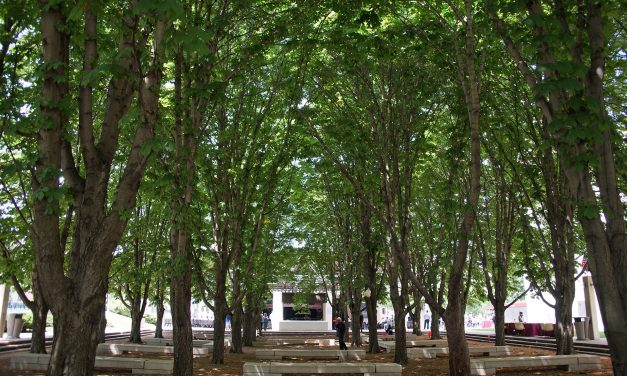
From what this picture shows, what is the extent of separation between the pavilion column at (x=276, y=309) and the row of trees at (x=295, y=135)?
25.6m

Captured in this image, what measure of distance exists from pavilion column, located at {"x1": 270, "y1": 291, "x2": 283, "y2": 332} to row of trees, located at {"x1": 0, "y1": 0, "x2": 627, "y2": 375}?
2564cm

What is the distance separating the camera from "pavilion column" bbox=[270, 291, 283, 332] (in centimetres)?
4948

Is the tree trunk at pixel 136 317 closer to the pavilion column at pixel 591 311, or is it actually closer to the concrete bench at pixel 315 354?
the concrete bench at pixel 315 354

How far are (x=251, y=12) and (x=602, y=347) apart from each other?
18245 millimetres

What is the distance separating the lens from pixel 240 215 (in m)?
13.9

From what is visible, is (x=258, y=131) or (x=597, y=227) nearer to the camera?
(x=597, y=227)

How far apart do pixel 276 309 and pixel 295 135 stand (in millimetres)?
39285

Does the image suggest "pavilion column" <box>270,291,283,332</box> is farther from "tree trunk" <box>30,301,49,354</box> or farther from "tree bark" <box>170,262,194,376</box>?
"tree bark" <box>170,262,194,376</box>

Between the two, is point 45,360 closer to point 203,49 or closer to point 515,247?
point 203,49

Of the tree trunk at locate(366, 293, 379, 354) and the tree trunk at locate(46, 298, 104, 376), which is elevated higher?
the tree trunk at locate(46, 298, 104, 376)

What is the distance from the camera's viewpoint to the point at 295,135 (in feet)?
49.7

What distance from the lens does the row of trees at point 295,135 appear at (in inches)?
214

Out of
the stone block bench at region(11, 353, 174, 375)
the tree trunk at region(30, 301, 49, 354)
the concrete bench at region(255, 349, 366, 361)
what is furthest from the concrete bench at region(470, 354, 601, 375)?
the tree trunk at region(30, 301, 49, 354)

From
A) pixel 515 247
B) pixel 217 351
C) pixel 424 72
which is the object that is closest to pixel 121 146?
pixel 217 351
